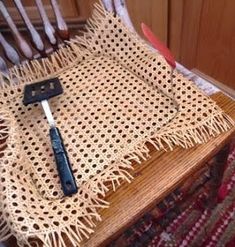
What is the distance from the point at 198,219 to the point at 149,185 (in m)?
0.54

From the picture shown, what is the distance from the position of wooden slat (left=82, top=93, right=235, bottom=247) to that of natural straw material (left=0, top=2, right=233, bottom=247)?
0.04 feet

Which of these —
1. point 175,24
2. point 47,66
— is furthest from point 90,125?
point 175,24

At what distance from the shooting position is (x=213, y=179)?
0.79 meters

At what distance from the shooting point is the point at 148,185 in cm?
44

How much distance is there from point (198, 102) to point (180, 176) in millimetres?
131

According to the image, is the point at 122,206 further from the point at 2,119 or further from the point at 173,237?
the point at 173,237

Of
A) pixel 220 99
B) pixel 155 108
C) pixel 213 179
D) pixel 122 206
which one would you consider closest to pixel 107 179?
pixel 122 206

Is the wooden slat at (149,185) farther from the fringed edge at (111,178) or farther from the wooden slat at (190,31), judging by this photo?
the wooden slat at (190,31)

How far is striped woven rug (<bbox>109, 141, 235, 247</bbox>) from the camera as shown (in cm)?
79

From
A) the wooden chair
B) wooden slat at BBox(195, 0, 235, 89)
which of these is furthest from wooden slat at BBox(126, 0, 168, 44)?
the wooden chair

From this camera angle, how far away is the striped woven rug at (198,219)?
2.59 feet

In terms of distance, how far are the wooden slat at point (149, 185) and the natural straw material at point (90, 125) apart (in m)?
0.01

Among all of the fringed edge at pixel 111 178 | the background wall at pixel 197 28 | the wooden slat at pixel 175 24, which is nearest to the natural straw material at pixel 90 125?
the fringed edge at pixel 111 178

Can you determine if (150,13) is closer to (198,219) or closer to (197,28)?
(197,28)
